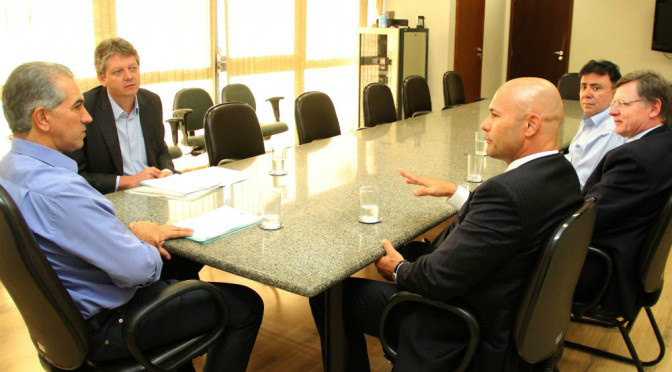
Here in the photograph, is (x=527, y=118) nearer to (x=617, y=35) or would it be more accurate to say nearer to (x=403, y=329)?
(x=403, y=329)

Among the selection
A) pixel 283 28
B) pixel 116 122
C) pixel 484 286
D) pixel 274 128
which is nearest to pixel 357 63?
pixel 283 28

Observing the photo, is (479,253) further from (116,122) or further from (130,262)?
(116,122)

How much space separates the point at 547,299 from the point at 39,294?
4.37ft

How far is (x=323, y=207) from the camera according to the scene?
2.45 m

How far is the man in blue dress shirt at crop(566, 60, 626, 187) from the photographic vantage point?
10.6 feet

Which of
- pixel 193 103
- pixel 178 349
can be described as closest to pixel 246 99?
pixel 193 103

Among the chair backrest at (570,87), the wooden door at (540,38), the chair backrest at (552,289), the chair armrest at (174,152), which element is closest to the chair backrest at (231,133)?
the chair armrest at (174,152)

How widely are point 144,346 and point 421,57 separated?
7.19 m

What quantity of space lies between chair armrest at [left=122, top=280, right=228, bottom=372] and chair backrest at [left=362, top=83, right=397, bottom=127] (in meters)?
3.18

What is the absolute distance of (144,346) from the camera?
5.99ft

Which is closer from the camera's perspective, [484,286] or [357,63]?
[484,286]

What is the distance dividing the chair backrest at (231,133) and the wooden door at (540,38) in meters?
6.81

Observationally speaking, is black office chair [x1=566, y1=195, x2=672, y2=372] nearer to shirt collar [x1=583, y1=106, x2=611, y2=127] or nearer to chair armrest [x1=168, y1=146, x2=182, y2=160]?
shirt collar [x1=583, y1=106, x2=611, y2=127]

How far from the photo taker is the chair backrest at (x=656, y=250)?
218 centimetres
